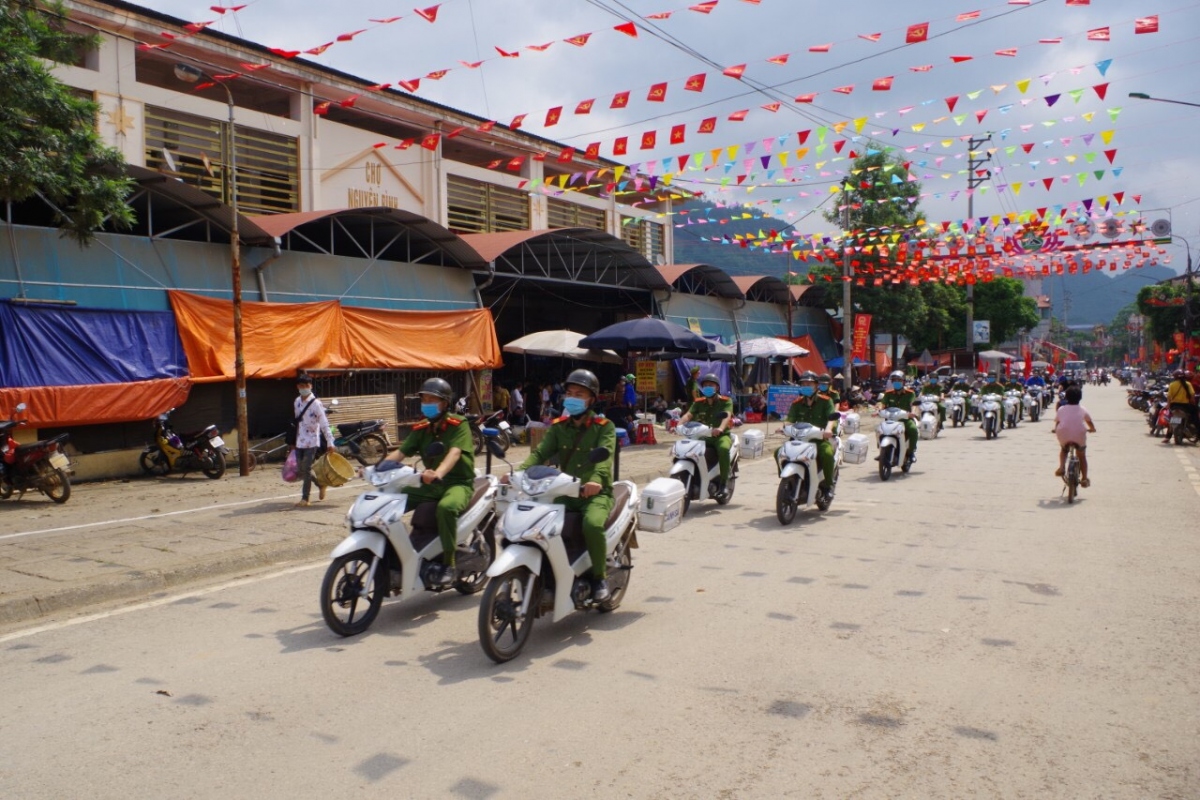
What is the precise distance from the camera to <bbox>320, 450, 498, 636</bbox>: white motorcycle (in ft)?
19.2

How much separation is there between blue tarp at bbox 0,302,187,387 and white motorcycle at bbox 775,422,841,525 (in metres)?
9.67

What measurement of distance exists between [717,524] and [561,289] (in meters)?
17.1

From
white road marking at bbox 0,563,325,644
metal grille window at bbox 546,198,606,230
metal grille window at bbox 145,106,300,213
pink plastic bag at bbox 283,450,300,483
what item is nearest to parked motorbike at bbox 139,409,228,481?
pink plastic bag at bbox 283,450,300,483

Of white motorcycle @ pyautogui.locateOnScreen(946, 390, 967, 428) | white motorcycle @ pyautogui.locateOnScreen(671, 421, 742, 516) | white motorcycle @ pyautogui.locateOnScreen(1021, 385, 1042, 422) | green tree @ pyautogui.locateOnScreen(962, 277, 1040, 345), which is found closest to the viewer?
white motorcycle @ pyautogui.locateOnScreen(671, 421, 742, 516)

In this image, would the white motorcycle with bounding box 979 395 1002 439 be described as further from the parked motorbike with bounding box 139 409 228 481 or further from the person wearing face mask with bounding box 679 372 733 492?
the parked motorbike with bounding box 139 409 228 481

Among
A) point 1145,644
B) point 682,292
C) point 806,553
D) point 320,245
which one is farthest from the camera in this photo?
point 682,292

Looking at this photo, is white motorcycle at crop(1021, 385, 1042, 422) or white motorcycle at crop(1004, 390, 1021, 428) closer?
white motorcycle at crop(1004, 390, 1021, 428)

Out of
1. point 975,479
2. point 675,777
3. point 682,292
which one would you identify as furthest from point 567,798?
point 682,292

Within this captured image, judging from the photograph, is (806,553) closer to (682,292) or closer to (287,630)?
(287,630)

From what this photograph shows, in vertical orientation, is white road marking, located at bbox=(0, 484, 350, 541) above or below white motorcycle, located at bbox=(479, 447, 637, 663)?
below

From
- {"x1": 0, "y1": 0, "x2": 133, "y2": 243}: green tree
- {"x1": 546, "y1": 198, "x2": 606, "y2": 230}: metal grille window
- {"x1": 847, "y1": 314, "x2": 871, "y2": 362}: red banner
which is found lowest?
{"x1": 847, "y1": 314, "x2": 871, "y2": 362}: red banner

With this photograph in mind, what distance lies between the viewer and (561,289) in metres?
26.6

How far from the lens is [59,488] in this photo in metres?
11.8

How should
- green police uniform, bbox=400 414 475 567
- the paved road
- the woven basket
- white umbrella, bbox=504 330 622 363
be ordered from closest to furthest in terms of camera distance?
1. the paved road
2. green police uniform, bbox=400 414 475 567
3. the woven basket
4. white umbrella, bbox=504 330 622 363
